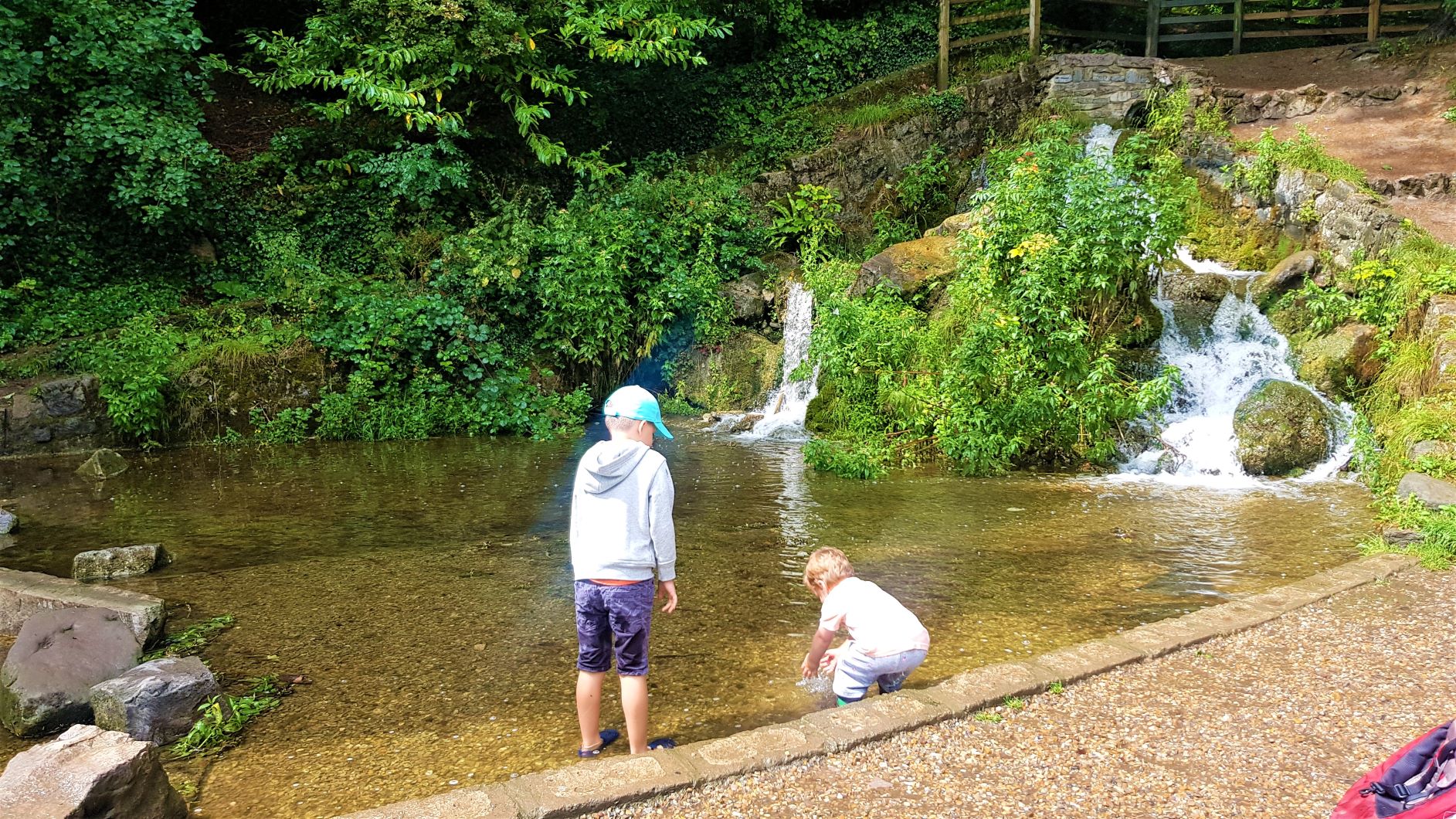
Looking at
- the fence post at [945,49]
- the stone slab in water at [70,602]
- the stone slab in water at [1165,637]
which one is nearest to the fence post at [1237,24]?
the fence post at [945,49]

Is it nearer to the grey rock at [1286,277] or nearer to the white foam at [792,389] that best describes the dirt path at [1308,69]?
the grey rock at [1286,277]

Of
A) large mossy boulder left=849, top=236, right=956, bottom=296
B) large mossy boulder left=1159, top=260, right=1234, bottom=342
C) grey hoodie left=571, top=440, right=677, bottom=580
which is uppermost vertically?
large mossy boulder left=849, top=236, right=956, bottom=296

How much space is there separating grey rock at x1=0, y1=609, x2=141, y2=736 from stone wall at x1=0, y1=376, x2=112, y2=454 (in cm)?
674

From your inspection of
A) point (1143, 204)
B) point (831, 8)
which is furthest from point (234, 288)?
point (831, 8)

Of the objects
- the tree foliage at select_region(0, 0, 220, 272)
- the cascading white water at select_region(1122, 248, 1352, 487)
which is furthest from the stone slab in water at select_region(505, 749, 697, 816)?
the tree foliage at select_region(0, 0, 220, 272)

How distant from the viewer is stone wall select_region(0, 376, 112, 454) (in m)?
9.91

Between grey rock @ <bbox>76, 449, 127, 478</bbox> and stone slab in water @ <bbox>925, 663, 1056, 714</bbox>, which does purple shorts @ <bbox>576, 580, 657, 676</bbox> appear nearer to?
stone slab in water @ <bbox>925, 663, 1056, 714</bbox>

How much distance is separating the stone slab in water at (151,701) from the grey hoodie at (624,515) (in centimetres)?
200

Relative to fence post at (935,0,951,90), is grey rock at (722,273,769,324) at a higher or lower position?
lower

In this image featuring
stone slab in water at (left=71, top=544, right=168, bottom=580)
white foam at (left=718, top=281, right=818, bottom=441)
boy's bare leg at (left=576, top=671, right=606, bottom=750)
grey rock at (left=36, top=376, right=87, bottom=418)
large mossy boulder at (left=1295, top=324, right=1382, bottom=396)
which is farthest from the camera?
white foam at (left=718, top=281, right=818, bottom=441)

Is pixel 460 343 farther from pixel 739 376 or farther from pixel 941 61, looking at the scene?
pixel 941 61

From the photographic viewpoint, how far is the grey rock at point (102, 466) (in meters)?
9.15

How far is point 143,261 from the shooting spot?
12.0 meters

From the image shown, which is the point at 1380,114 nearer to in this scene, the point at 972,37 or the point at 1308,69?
the point at 1308,69
